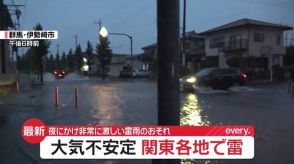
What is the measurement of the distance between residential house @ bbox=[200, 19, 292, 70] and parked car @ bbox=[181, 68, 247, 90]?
711 inches

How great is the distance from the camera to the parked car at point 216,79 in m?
30.8

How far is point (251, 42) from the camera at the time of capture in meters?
54.5

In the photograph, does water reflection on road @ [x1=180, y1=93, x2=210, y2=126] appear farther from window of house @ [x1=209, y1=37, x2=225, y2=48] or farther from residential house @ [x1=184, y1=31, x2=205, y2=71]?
residential house @ [x1=184, y1=31, x2=205, y2=71]

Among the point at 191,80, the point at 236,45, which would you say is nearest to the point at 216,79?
the point at 191,80

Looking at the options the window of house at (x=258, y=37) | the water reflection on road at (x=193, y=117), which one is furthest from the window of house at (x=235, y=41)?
the water reflection on road at (x=193, y=117)

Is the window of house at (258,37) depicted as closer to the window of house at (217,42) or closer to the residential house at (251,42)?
the residential house at (251,42)

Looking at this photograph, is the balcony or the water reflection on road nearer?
the water reflection on road

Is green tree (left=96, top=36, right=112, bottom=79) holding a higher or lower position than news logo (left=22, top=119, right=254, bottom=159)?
higher

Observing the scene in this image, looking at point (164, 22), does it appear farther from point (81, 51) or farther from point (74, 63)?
point (74, 63)

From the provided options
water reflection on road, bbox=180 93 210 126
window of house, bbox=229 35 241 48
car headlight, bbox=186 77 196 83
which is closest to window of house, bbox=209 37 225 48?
window of house, bbox=229 35 241 48

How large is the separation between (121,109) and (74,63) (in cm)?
13802

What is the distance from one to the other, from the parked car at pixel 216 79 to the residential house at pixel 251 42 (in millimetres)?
18059

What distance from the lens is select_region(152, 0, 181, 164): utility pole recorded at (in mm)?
3068

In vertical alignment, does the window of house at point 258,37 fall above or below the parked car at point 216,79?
above
